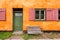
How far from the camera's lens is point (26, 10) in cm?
1959

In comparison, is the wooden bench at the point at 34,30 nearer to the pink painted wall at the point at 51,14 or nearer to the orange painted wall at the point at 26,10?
the orange painted wall at the point at 26,10

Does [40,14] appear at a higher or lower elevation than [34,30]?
higher

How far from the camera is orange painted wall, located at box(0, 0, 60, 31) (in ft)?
64.1

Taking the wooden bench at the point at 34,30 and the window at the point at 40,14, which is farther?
the window at the point at 40,14

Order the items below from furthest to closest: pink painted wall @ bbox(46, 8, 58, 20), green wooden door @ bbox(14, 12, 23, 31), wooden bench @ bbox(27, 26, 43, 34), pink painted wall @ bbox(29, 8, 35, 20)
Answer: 1. green wooden door @ bbox(14, 12, 23, 31)
2. pink painted wall @ bbox(46, 8, 58, 20)
3. pink painted wall @ bbox(29, 8, 35, 20)
4. wooden bench @ bbox(27, 26, 43, 34)

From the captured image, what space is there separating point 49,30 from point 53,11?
1.93 meters

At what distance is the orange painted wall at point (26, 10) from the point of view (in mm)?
19547

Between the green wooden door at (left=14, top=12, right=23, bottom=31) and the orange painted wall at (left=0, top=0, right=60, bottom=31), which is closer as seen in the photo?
the orange painted wall at (left=0, top=0, right=60, bottom=31)

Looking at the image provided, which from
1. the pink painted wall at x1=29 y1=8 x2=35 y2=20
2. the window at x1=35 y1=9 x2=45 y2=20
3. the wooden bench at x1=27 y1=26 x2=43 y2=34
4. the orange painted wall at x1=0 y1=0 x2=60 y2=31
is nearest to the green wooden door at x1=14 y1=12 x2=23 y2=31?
the orange painted wall at x1=0 y1=0 x2=60 y2=31

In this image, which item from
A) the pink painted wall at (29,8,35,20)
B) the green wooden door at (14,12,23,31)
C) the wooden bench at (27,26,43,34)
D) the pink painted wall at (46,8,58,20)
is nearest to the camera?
the wooden bench at (27,26,43,34)

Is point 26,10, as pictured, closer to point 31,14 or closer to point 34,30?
point 31,14

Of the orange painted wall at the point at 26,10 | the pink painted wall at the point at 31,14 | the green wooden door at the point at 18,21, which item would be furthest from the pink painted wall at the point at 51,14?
the green wooden door at the point at 18,21

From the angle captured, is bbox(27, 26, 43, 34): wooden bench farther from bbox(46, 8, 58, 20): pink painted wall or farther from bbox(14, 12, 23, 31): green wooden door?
bbox(46, 8, 58, 20): pink painted wall

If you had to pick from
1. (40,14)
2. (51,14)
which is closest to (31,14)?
(40,14)
